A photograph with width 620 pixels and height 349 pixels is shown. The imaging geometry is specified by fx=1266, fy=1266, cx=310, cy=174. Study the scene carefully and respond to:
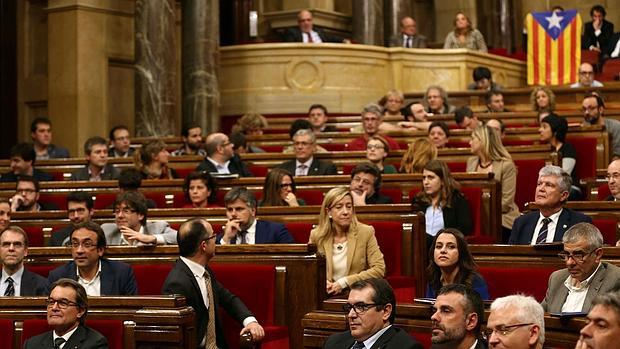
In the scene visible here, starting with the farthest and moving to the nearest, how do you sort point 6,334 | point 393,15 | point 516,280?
1. point 393,15
2. point 516,280
3. point 6,334

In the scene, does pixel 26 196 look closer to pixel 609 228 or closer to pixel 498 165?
pixel 498 165

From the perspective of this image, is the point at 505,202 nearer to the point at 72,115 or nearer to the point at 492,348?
the point at 492,348

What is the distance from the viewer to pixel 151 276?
6.18 meters

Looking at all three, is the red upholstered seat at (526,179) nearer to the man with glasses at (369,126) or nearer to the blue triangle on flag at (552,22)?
the man with glasses at (369,126)

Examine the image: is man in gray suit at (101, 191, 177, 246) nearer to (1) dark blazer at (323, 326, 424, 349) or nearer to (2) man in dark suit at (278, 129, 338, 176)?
(2) man in dark suit at (278, 129, 338, 176)

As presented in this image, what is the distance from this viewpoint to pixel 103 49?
12.4 m

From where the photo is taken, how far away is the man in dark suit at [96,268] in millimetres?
5914

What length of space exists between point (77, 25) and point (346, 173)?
436 centimetres

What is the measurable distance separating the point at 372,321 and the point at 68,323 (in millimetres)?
1278

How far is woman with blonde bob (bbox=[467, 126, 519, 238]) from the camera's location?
8.04 m

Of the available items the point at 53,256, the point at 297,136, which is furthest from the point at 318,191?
the point at 53,256

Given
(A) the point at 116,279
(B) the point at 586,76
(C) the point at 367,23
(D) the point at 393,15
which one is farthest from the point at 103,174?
(D) the point at 393,15

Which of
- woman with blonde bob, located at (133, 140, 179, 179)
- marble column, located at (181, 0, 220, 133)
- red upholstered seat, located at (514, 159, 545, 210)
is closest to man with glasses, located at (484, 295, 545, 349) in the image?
red upholstered seat, located at (514, 159, 545, 210)

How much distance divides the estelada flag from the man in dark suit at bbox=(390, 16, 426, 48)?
4.50 feet
